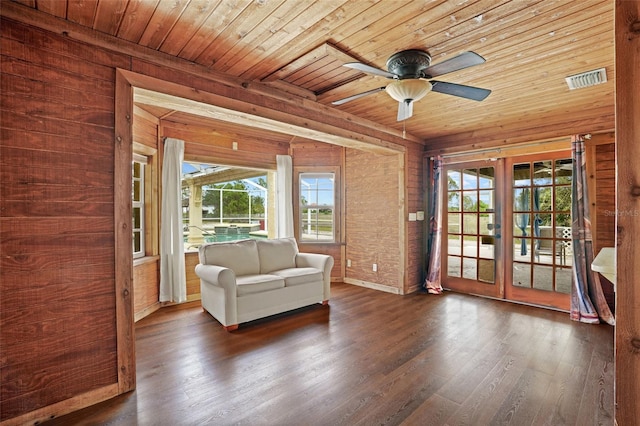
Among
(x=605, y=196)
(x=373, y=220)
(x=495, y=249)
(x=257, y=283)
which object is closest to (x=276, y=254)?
(x=257, y=283)

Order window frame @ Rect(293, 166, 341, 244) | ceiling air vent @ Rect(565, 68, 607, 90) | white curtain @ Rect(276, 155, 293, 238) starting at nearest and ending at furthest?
1. ceiling air vent @ Rect(565, 68, 607, 90)
2. white curtain @ Rect(276, 155, 293, 238)
3. window frame @ Rect(293, 166, 341, 244)

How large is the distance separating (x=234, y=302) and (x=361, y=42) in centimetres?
268

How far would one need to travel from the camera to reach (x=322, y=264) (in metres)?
4.02

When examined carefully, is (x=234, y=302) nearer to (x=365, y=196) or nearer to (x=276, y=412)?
(x=276, y=412)

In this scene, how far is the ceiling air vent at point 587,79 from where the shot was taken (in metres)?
2.52

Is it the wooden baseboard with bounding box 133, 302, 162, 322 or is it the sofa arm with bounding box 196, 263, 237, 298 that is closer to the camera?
the sofa arm with bounding box 196, 263, 237, 298

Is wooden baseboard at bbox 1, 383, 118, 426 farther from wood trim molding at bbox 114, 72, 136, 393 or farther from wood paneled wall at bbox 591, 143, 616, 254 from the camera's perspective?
wood paneled wall at bbox 591, 143, 616, 254

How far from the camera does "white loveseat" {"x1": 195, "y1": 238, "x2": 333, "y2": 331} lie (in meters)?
3.16

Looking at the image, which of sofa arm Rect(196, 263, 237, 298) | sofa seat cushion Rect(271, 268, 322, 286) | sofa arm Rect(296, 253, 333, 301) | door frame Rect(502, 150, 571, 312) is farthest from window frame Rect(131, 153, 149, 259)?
door frame Rect(502, 150, 571, 312)

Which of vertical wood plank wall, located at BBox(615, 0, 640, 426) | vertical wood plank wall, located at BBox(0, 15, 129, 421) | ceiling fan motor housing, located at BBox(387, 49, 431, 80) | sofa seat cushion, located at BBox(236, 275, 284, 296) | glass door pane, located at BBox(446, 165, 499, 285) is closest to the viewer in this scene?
vertical wood plank wall, located at BBox(615, 0, 640, 426)

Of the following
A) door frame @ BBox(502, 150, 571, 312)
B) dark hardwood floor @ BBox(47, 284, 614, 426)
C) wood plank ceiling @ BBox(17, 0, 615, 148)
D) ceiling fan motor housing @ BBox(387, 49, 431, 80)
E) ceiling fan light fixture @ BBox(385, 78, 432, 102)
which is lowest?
dark hardwood floor @ BBox(47, 284, 614, 426)

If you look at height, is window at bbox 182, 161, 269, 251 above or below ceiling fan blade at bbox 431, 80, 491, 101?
below

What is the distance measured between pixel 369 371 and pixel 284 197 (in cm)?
321

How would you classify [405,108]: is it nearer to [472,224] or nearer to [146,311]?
[472,224]
